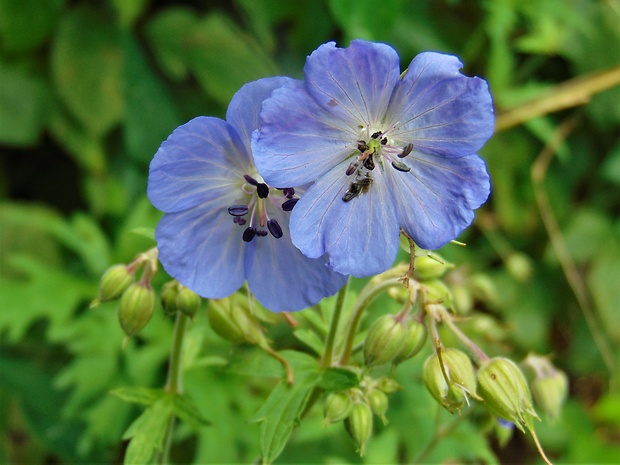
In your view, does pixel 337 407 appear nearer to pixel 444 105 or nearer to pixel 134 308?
pixel 134 308

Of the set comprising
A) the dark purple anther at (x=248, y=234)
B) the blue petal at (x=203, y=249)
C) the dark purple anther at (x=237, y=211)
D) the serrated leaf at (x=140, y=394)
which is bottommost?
the serrated leaf at (x=140, y=394)

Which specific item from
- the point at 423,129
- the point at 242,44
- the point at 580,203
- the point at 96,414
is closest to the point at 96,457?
the point at 96,414

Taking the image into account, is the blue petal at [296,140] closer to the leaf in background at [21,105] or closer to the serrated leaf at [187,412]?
the serrated leaf at [187,412]

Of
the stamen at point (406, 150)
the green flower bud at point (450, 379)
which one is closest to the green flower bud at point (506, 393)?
the green flower bud at point (450, 379)

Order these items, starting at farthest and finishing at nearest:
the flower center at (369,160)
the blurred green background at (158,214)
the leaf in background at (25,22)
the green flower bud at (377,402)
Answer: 1. the leaf in background at (25,22)
2. the blurred green background at (158,214)
3. the green flower bud at (377,402)
4. the flower center at (369,160)

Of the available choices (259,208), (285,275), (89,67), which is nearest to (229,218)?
(259,208)

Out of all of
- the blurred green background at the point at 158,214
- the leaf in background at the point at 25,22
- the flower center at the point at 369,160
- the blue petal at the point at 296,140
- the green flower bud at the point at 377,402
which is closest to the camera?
the blue petal at the point at 296,140
